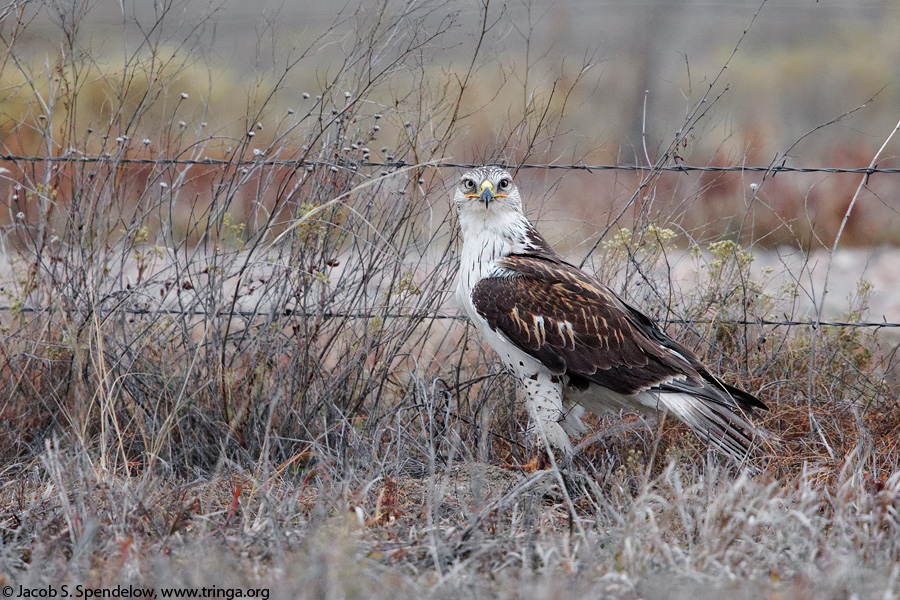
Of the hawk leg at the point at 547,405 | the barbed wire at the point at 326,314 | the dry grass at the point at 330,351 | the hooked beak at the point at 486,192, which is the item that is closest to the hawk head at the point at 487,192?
the hooked beak at the point at 486,192

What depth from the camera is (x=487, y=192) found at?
3922 mm

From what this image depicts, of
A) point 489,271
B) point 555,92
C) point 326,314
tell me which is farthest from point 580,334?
point 555,92

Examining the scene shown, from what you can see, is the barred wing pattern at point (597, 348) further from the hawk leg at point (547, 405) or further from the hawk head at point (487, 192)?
the hawk head at point (487, 192)

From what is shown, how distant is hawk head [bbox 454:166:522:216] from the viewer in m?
3.97

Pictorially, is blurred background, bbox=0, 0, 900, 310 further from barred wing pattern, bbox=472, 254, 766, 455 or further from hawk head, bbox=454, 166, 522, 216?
barred wing pattern, bbox=472, 254, 766, 455

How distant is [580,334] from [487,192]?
693 mm

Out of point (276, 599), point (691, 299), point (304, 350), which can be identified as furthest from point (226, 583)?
point (691, 299)

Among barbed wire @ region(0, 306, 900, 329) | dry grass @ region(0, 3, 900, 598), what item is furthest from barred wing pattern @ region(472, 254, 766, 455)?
barbed wire @ region(0, 306, 900, 329)

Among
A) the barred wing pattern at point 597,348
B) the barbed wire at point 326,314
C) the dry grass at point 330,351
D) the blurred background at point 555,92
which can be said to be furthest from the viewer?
the barbed wire at point 326,314

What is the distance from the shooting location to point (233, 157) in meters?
4.15

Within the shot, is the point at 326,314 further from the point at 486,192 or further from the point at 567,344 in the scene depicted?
the point at 567,344

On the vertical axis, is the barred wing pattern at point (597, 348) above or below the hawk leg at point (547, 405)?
above

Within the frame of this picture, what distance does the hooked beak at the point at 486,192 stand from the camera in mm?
3922

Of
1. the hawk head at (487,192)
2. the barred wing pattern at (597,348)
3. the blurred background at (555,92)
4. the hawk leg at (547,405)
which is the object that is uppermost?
the blurred background at (555,92)
